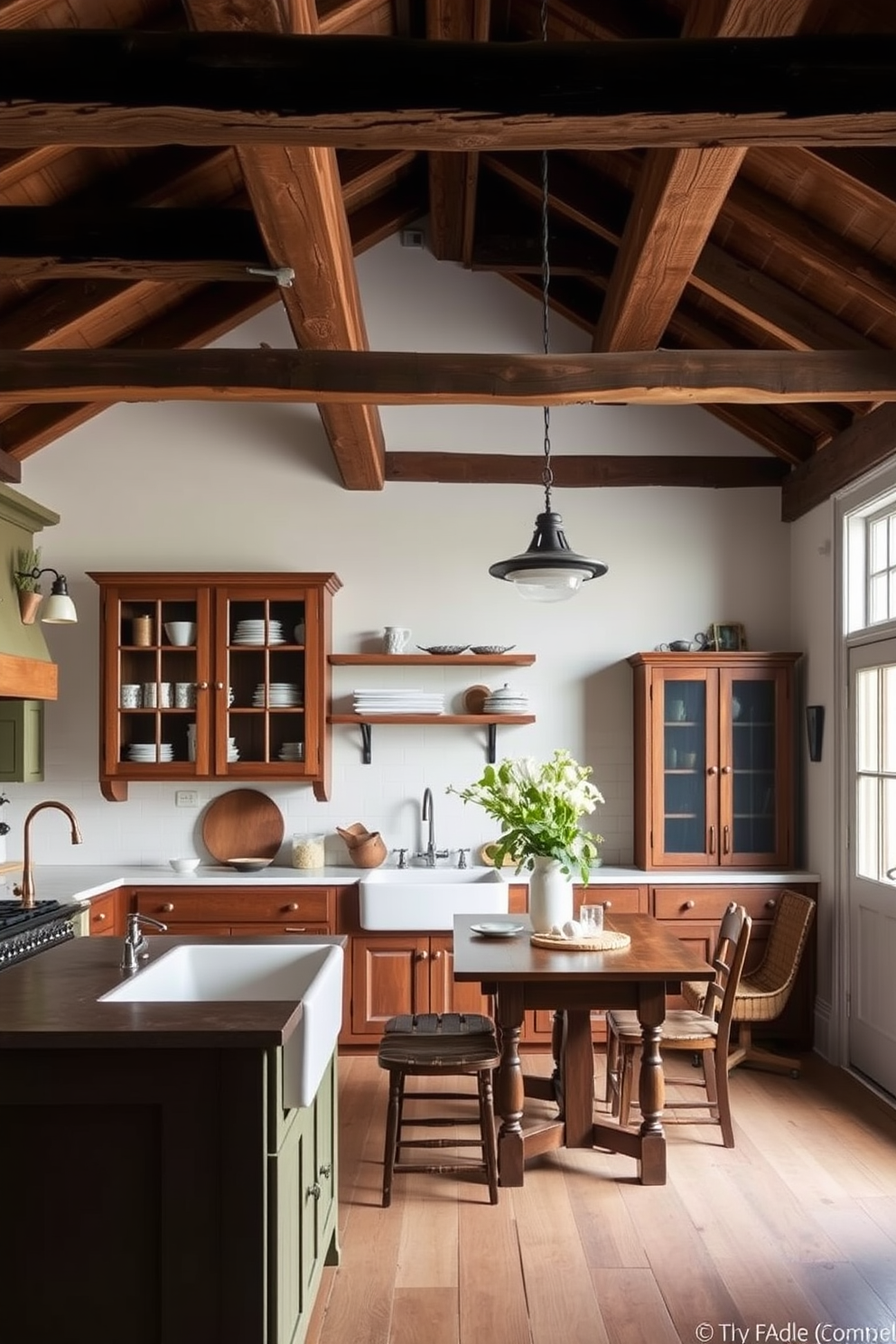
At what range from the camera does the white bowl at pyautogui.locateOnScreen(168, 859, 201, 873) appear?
571 cm

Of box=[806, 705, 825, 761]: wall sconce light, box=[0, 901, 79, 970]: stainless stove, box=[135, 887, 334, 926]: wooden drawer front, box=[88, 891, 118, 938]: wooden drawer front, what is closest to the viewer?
box=[0, 901, 79, 970]: stainless stove

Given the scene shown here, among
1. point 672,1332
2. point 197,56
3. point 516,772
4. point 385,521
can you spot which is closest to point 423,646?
point 385,521

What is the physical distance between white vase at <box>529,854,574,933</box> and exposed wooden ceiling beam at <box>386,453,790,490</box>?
2674 mm

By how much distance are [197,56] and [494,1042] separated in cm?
310

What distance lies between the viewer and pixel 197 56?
211 cm

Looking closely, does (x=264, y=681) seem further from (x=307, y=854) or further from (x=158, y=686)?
(x=307, y=854)

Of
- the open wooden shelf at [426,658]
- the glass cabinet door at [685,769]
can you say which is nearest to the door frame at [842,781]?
the glass cabinet door at [685,769]

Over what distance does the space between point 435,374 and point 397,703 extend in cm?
225

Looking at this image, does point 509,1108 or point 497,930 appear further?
point 497,930

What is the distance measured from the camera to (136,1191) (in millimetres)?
2262

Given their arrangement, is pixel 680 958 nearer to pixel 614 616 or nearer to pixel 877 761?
pixel 877 761

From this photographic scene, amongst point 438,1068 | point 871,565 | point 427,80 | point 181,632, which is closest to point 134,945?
point 438,1068

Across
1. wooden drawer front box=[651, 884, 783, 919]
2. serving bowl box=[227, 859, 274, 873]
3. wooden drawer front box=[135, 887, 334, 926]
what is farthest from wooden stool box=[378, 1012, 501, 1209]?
serving bowl box=[227, 859, 274, 873]

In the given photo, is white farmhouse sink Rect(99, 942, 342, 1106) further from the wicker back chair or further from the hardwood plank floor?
the wicker back chair
